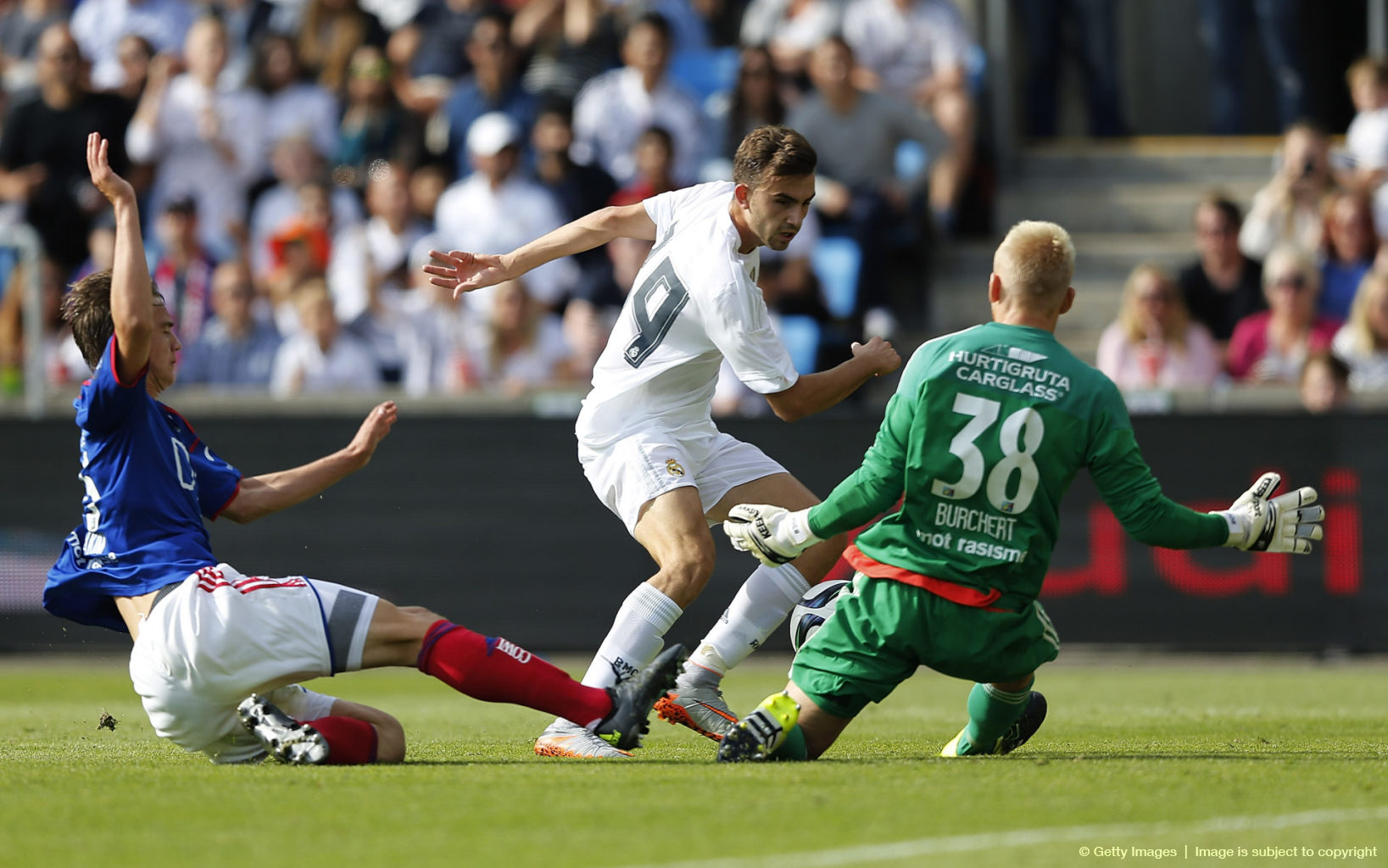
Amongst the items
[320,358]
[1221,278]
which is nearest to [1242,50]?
[1221,278]

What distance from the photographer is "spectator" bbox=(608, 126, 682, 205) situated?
43.3ft

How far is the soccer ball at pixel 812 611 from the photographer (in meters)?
6.22

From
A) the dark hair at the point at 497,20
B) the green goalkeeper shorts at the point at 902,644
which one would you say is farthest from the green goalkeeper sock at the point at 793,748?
the dark hair at the point at 497,20

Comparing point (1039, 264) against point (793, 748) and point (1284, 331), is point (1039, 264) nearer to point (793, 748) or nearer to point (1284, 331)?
point (793, 748)

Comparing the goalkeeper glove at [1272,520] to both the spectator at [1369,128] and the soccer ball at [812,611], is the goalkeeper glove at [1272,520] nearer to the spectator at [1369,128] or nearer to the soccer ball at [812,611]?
the soccer ball at [812,611]

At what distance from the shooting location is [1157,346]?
474 inches

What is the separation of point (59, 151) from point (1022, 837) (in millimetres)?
12254

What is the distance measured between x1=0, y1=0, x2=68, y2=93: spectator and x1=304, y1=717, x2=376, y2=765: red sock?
11390mm

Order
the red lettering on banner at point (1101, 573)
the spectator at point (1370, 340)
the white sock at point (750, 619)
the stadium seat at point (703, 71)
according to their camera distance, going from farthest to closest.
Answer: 1. the stadium seat at point (703, 71)
2. the spectator at point (1370, 340)
3. the red lettering on banner at point (1101, 573)
4. the white sock at point (750, 619)

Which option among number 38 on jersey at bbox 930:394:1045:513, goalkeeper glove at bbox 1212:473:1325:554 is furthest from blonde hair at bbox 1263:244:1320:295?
number 38 on jersey at bbox 930:394:1045:513

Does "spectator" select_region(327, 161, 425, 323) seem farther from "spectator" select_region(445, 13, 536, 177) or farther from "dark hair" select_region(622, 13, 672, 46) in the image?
"dark hair" select_region(622, 13, 672, 46)

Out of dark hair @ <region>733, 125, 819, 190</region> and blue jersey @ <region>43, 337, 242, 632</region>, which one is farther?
dark hair @ <region>733, 125, 819, 190</region>

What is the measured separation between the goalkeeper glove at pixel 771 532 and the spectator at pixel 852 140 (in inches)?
316

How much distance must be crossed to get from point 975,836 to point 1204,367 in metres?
8.57
